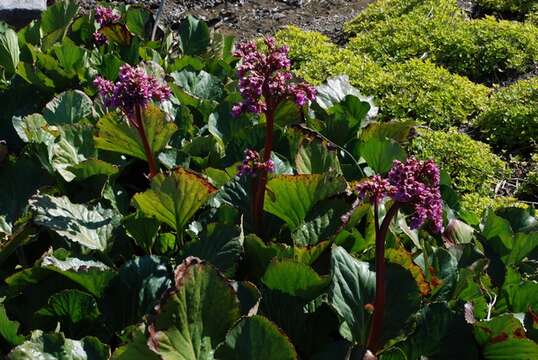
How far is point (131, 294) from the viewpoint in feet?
6.37

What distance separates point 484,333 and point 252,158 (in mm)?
717

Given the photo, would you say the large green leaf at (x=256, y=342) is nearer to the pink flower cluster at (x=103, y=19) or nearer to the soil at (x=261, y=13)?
the pink flower cluster at (x=103, y=19)

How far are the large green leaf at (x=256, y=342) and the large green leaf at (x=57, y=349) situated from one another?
0.31 meters

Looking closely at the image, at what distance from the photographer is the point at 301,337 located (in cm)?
192

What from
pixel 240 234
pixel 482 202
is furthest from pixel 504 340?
pixel 482 202

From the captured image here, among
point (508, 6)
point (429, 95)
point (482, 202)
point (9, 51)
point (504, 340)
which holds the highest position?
point (9, 51)

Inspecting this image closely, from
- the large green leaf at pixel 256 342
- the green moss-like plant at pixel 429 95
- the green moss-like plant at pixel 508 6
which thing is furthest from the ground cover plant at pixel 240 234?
the green moss-like plant at pixel 508 6

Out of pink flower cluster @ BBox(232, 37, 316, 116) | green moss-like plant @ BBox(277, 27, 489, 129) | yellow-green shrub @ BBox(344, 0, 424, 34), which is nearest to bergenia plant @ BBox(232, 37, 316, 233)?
pink flower cluster @ BBox(232, 37, 316, 116)

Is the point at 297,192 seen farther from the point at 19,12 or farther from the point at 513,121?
the point at 19,12

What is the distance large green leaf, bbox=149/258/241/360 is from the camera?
5.43 ft

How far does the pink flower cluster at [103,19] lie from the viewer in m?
3.51

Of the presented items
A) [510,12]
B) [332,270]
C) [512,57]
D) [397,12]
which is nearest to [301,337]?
[332,270]

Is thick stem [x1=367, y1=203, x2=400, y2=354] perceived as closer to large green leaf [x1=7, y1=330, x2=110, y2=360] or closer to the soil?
large green leaf [x1=7, y1=330, x2=110, y2=360]

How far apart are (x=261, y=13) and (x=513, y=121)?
2487 mm
